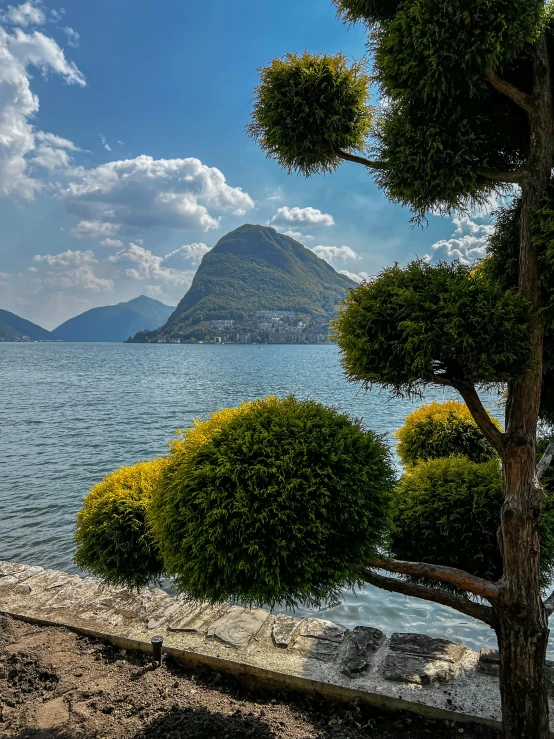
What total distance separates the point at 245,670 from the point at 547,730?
2.53 m

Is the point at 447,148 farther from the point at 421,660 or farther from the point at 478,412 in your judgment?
the point at 421,660

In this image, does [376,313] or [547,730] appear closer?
Answer: [376,313]

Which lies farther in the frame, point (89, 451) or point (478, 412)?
point (89, 451)

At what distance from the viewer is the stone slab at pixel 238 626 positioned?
16.3ft

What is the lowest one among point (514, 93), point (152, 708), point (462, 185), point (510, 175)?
point (152, 708)

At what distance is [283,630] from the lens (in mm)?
5094

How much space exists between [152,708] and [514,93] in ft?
18.5

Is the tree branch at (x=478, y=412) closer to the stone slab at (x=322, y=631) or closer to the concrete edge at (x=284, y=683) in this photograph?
the concrete edge at (x=284, y=683)

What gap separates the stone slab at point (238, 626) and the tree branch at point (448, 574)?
6.86ft

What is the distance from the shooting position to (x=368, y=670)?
4375 millimetres

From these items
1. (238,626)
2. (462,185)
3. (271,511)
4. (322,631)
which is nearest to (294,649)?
(322,631)

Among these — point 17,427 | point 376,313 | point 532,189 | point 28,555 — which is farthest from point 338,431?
point 17,427

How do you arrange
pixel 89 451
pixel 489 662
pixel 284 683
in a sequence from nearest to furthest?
pixel 284 683 < pixel 489 662 < pixel 89 451

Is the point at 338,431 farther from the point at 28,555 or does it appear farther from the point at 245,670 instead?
the point at 28,555
